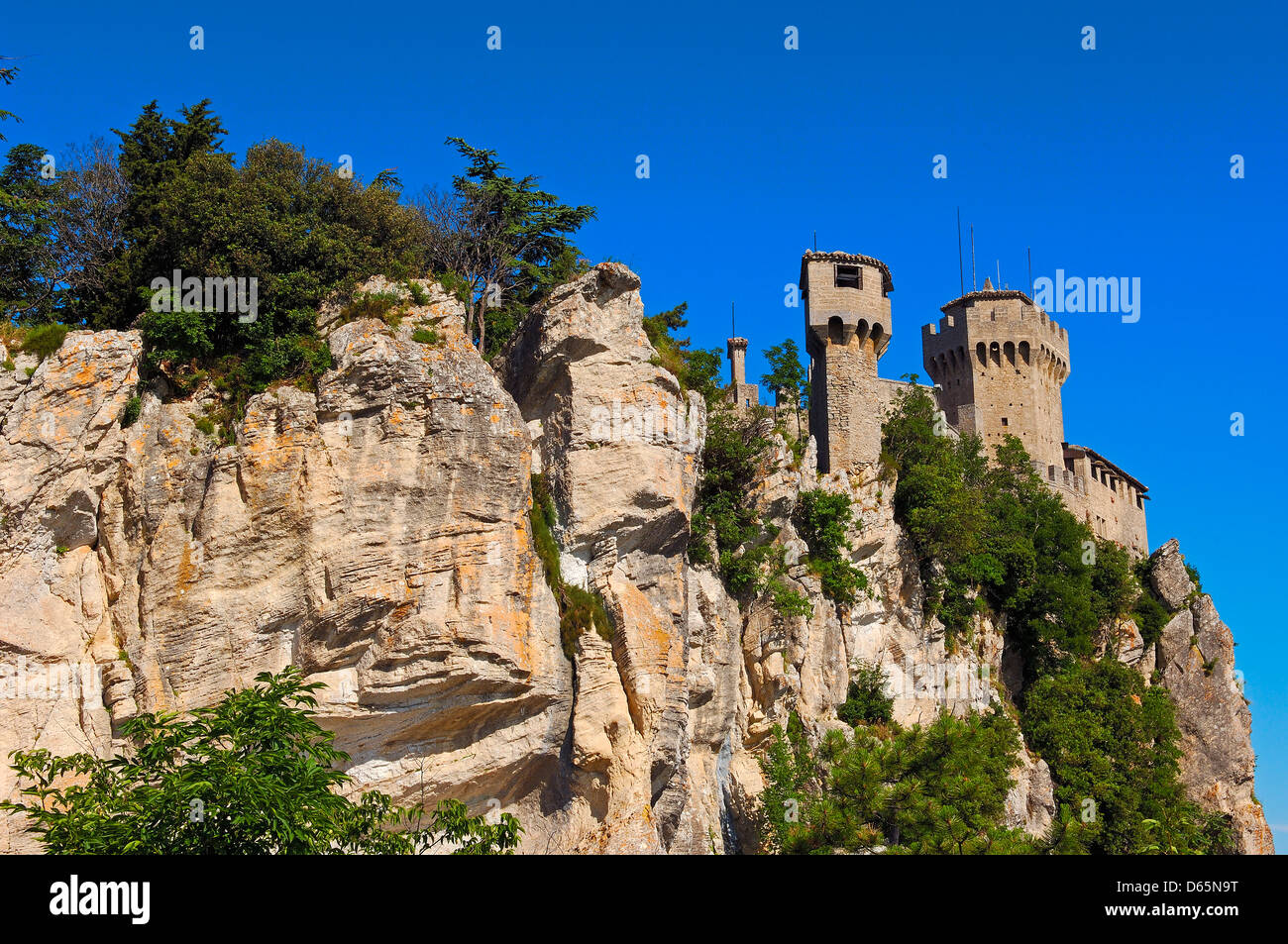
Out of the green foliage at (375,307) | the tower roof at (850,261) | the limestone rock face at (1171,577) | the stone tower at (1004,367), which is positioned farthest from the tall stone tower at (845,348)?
the green foliage at (375,307)

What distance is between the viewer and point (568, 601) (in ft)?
86.4

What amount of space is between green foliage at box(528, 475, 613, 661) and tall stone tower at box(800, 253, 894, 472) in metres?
17.0

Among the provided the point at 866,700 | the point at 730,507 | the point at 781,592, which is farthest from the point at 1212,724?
the point at 730,507

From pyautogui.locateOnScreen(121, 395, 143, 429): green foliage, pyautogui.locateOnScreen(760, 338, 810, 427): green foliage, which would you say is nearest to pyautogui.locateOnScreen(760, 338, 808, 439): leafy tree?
pyautogui.locateOnScreen(760, 338, 810, 427): green foliage

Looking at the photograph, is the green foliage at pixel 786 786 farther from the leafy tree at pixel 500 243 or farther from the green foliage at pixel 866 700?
the leafy tree at pixel 500 243

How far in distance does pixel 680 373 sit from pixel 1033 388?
30.8 meters

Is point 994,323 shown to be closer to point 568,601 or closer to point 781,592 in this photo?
point 781,592

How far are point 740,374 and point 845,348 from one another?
827cm

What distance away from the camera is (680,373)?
105ft

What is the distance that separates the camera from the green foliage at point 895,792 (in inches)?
1196

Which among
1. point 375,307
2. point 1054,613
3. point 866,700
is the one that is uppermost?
point 375,307

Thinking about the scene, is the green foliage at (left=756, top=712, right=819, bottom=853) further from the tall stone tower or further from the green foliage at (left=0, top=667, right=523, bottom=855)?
the green foliage at (left=0, top=667, right=523, bottom=855)

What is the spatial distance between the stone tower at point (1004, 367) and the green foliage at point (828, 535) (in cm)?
2033
